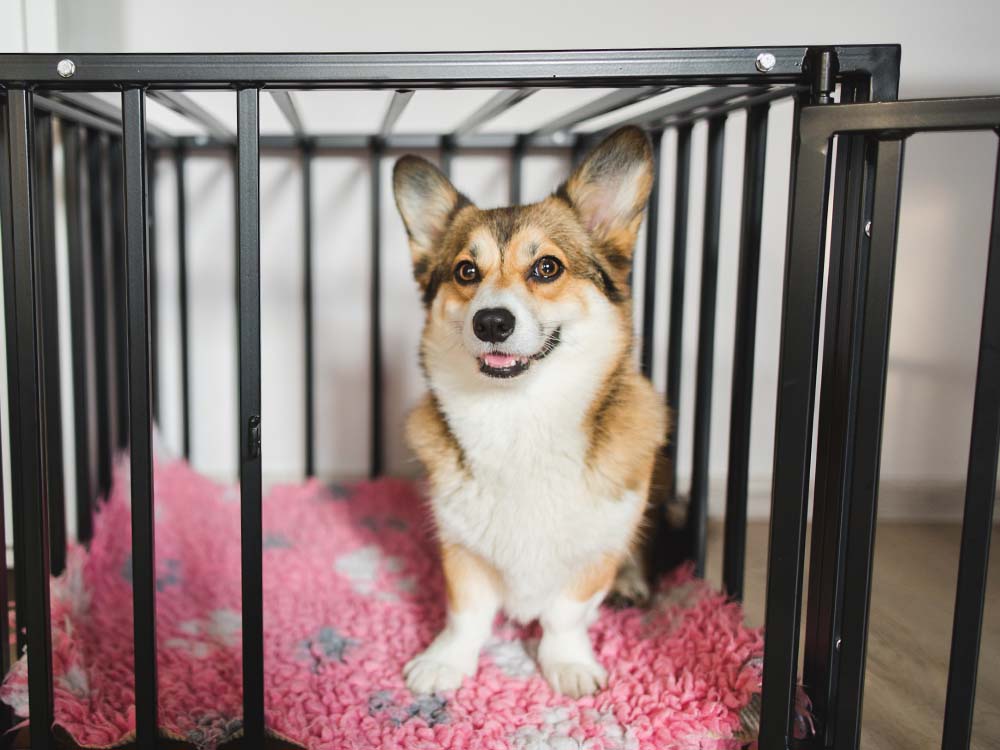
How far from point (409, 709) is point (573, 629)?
28 cm

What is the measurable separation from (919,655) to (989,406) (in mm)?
689

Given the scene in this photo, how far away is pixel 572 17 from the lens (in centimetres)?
174

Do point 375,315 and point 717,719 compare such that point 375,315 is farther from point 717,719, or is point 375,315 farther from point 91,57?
point 717,719

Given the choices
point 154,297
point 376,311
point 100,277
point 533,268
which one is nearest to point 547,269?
point 533,268

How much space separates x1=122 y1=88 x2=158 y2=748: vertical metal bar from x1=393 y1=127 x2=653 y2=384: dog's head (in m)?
0.41

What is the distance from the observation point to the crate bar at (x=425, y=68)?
2.84 feet

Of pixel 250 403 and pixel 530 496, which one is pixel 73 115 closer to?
pixel 250 403

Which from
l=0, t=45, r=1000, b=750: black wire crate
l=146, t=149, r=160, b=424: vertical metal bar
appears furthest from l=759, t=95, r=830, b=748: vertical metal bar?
l=146, t=149, r=160, b=424: vertical metal bar

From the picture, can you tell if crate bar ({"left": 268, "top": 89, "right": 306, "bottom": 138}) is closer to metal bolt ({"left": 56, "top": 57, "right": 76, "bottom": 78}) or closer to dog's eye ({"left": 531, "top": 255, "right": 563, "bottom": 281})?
metal bolt ({"left": 56, "top": 57, "right": 76, "bottom": 78})

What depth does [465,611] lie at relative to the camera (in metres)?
1.22

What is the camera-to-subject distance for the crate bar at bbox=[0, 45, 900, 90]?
2.84ft

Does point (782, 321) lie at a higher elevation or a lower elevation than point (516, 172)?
lower

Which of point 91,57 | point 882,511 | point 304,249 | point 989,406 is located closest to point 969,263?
point 882,511

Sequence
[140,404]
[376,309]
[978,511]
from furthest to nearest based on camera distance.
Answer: [376,309], [140,404], [978,511]
